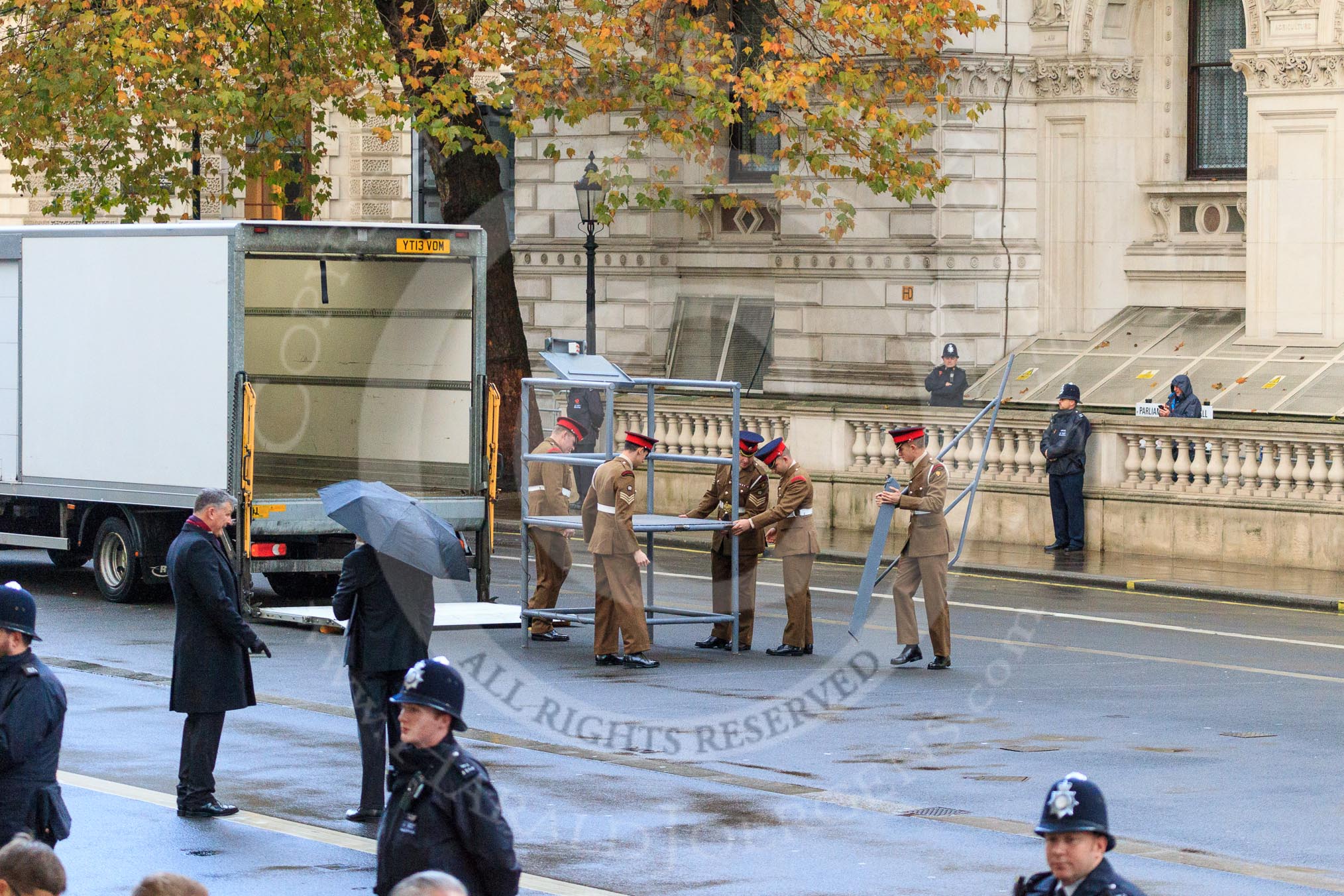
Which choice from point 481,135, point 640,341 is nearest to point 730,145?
point 640,341

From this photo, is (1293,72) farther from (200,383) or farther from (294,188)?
(294,188)

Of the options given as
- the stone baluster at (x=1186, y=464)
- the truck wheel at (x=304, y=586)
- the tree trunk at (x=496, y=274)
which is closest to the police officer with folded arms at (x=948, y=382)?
the stone baluster at (x=1186, y=464)

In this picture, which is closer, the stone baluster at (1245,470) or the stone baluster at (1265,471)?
the stone baluster at (1265,471)

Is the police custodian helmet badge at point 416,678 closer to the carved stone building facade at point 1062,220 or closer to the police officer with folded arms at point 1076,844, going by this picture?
the police officer with folded arms at point 1076,844

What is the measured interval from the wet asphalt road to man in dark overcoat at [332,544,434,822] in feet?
1.35

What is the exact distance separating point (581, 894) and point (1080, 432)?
1587 centimetres

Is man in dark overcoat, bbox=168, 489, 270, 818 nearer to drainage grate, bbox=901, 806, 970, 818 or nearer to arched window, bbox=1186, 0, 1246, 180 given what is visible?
drainage grate, bbox=901, 806, 970, 818

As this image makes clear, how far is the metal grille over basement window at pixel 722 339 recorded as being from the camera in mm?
33781

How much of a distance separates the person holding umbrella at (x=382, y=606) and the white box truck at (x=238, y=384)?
281 inches

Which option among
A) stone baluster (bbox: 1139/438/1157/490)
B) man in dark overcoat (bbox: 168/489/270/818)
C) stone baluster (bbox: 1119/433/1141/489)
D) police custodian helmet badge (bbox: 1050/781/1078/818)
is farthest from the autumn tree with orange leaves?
police custodian helmet badge (bbox: 1050/781/1078/818)

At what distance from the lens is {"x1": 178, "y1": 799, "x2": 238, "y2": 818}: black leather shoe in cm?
1086

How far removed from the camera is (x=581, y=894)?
9.38m

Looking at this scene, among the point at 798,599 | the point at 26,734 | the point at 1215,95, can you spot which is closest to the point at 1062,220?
the point at 1215,95

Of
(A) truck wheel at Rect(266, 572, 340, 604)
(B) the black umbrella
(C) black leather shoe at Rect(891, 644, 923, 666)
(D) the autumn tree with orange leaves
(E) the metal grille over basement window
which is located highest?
(D) the autumn tree with orange leaves
